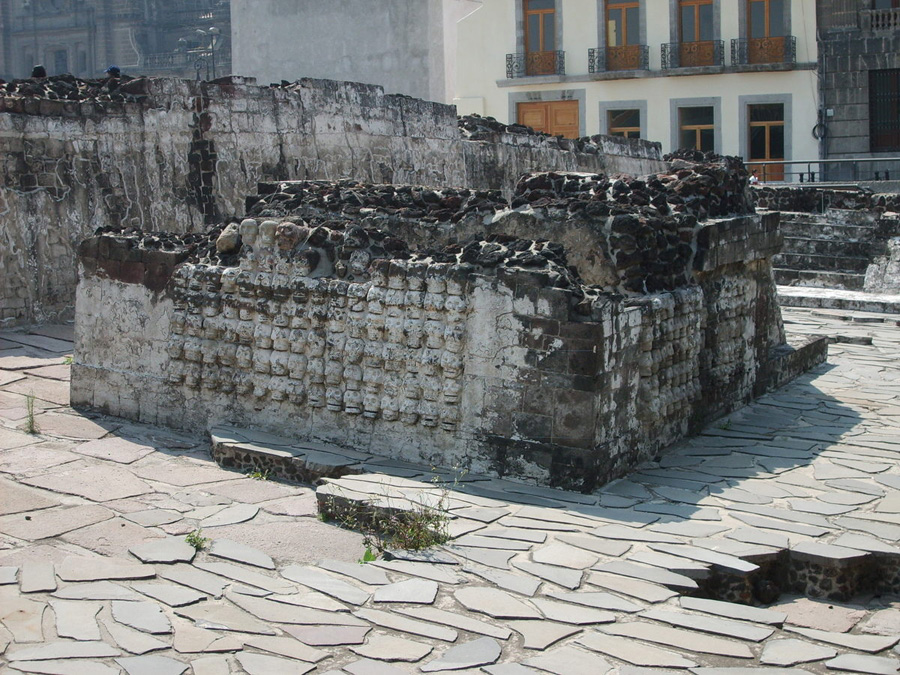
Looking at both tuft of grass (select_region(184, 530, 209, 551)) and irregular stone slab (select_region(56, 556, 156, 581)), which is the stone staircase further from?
irregular stone slab (select_region(56, 556, 156, 581))

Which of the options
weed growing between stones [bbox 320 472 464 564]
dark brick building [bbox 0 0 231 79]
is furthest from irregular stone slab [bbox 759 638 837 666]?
dark brick building [bbox 0 0 231 79]

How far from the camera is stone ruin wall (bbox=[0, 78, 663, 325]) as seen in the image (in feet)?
33.6

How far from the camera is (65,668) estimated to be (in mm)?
3811

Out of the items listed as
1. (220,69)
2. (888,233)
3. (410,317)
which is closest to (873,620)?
(410,317)

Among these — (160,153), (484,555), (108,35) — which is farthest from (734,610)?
(108,35)

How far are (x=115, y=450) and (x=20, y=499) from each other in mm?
1038

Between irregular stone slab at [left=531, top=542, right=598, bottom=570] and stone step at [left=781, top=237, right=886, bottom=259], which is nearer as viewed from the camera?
irregular stone slab at [left=531, top=542, right=598, bottom=570]

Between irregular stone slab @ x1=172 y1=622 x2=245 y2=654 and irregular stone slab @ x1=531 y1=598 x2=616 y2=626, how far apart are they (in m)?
1.15

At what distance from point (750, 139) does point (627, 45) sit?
3722 millimetres

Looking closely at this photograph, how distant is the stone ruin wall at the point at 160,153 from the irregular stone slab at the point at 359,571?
20.8 feet

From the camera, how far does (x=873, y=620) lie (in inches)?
181

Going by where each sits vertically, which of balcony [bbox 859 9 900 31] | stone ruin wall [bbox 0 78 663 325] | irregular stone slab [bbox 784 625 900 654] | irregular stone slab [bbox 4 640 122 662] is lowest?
irregular stone slab [bbox 784 625 900 654]

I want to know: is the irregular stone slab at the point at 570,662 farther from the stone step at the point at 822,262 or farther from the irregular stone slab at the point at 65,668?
the stone step at the point at 822,262

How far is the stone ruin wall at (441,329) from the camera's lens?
19.3ft
